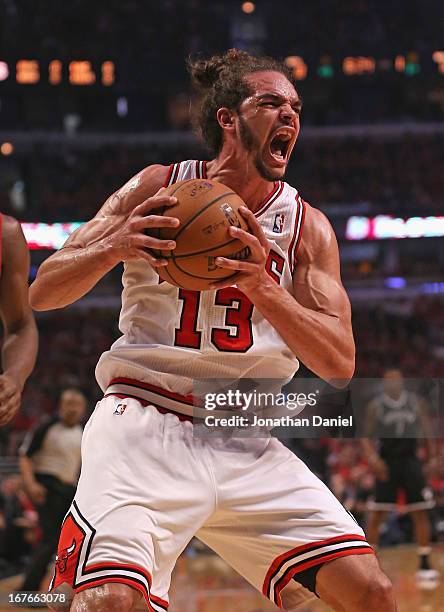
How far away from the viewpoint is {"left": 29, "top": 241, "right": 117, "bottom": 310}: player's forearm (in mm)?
2797

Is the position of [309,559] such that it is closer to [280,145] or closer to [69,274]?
[69,274]

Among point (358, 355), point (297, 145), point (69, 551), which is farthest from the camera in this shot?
point (297, 145)

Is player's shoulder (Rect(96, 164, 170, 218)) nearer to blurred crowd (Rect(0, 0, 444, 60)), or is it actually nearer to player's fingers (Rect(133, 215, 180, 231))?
player's fingers (Rect(133, 215, 180, 231))

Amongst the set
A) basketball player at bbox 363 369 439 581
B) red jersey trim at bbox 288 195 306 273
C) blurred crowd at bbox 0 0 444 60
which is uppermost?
blurred crowd at bbox 0 0 444 60

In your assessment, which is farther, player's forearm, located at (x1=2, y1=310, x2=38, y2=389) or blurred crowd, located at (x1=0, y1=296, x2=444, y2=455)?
blurred crowd, located at (x1=0, y1=296, x2=444, y2=455)

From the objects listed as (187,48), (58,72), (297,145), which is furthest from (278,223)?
(187,48)

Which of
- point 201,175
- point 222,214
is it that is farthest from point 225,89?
point 222,214

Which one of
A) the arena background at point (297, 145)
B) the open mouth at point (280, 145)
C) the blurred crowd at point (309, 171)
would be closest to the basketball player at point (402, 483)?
the open mouth at point (280, 145)

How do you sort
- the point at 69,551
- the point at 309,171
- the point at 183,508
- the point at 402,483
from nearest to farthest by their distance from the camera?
the point at 69,551 < the point at 183,508 < the point at 402,483 < the point at 309,171

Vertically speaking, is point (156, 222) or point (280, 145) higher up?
point (280, 145)

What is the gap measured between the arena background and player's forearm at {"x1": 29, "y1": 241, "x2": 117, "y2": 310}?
12.4 meters

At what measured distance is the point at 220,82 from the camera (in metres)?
3.35

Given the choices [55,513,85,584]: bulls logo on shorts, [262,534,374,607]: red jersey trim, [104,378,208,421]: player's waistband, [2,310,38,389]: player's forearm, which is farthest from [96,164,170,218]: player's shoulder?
[262,534,374,607]: red jersey trim

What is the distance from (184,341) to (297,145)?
62.4 feet
